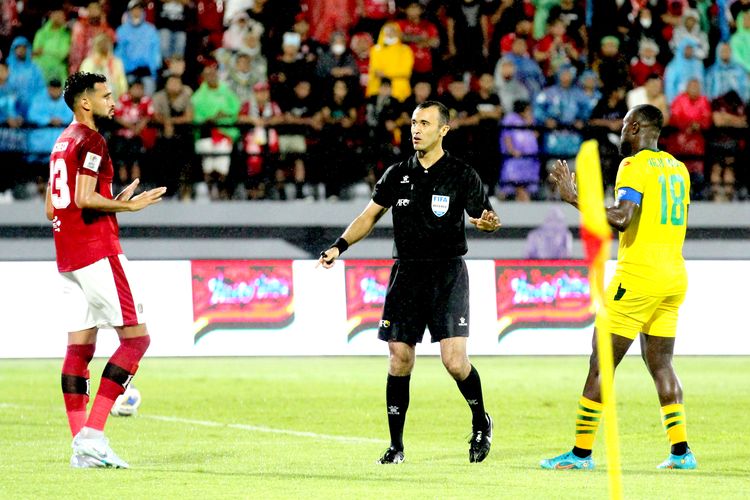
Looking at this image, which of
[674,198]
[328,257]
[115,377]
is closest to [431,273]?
[328,257]

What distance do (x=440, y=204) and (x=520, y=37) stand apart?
12936mm

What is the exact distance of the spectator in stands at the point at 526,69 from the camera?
20875 mm

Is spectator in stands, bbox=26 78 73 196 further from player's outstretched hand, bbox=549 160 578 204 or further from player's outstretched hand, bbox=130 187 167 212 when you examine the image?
player's outstretched hand, bbox=549 160 578 204

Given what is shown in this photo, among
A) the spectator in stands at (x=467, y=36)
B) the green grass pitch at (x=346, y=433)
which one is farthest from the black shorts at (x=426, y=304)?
the spectator in stands at (x=467, y=36)

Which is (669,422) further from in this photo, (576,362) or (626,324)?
(576,362)

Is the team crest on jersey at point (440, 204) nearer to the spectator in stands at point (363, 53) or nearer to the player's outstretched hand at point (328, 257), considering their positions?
the player's outstretched hand at point (328, 257)

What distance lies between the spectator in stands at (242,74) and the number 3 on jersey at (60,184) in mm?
11625

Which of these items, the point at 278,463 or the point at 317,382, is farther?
the point at 317,382

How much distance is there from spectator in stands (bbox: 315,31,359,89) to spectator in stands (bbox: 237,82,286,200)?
0.84 m

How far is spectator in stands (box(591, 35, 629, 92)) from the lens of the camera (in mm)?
21172

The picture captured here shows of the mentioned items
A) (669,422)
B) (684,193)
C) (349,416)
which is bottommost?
(349,416)

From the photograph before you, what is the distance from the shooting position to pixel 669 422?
8586 mm

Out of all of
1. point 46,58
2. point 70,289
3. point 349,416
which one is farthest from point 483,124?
point 70,289

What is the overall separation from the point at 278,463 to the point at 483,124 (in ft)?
40.3
